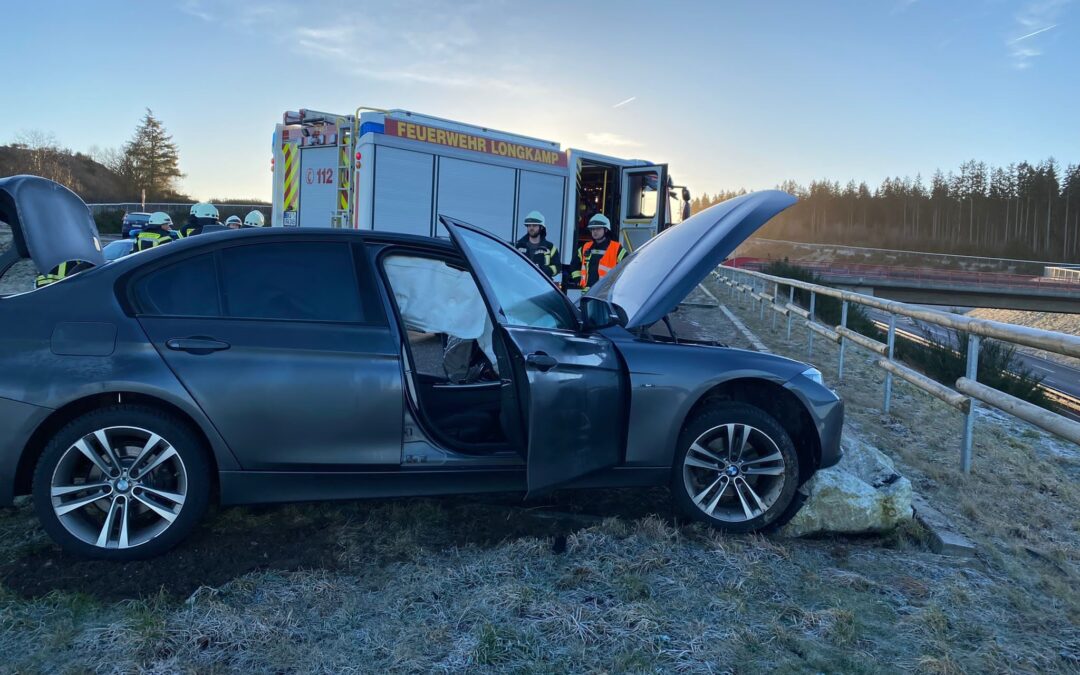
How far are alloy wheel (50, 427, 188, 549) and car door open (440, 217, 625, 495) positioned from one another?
1.55 m

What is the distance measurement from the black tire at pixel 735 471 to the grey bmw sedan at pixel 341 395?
0.01 metres

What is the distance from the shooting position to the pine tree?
52.1 metres

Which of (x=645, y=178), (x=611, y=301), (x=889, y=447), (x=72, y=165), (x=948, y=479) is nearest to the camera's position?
(x=611, y=301)

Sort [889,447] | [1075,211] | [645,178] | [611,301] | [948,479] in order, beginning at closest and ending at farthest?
[611,301] → [948,479] → [889,447] → [645,178] → [1075,211]

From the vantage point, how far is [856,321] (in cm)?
1484

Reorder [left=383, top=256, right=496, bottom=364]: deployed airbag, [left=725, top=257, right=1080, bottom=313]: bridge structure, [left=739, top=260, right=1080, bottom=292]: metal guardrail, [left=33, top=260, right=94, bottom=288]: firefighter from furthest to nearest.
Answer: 1. [left=739, top=260, right=1080, bottom=292]: metal guardrail
2. [left=725, top=257, right=1080, bottom=313]: bridge structure
3. [left=383, top=256, right=496, bottom=364]: deployed airbag
4. [left=33, top=260, right=94, bottom=288]: firefighter

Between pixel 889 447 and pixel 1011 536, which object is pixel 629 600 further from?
pixel 889 447

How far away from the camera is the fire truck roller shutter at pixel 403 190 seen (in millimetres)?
10336

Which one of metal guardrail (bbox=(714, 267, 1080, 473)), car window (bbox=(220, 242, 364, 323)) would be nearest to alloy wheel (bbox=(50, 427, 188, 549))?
car window (bbox=(220, 242, 364, 323))

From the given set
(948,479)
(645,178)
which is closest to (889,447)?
(948,479)

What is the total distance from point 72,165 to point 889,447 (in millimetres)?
Answer: 67566

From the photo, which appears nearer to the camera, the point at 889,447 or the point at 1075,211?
the point at 889,447

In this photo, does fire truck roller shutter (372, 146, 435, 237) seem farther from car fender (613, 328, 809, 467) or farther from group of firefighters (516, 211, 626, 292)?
car fender (613, 328, 809, 467)

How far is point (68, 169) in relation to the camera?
56.5 metres
